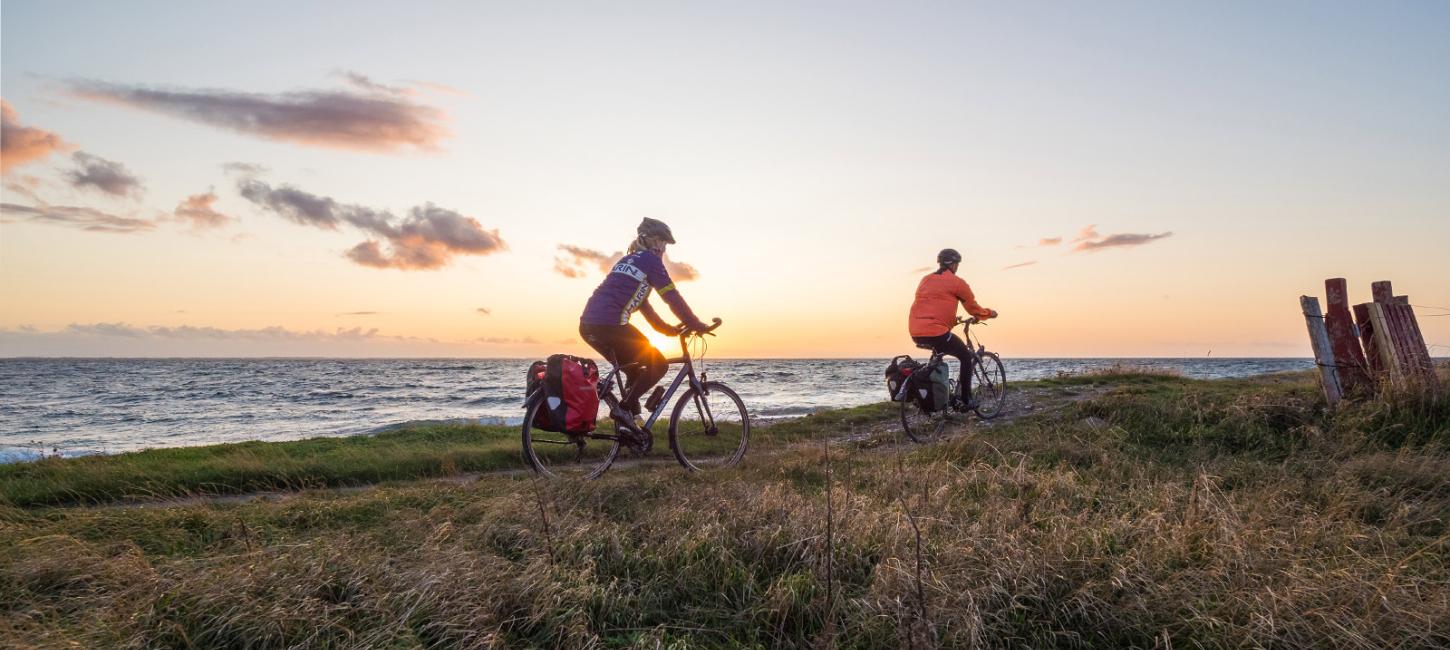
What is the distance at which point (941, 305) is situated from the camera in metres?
11.4

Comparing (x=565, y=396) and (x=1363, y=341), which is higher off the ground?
(x=1363, y=341)

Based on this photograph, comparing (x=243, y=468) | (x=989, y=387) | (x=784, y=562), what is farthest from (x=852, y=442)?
(x=243, y=468)

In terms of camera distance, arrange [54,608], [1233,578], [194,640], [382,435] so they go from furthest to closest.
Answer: [382,435], [1233,578], [54,608], [194,640]

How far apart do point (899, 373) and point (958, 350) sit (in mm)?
1310

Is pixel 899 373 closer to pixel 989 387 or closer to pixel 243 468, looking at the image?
pixel 989 387

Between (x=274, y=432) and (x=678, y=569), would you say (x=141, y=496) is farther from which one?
(x=274, y=432)

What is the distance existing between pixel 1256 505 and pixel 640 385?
5877 millimetres

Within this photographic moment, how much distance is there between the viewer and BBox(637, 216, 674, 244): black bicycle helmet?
26.2 feet

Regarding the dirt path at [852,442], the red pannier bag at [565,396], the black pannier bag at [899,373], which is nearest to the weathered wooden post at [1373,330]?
the dirt path at [852,442]

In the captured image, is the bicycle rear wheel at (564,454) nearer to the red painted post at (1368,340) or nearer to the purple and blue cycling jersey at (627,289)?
the purple and blue cycling jersey at (627,289)

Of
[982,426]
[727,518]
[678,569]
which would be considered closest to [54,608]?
[678,569]

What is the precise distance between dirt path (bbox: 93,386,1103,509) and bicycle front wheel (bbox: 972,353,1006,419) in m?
0.21

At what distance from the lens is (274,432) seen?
758 inches

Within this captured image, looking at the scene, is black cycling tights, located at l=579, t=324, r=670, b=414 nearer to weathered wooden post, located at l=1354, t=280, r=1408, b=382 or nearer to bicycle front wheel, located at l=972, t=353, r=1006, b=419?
bicycle front wheel, located at l=972, t=353, r=1006, b=419
